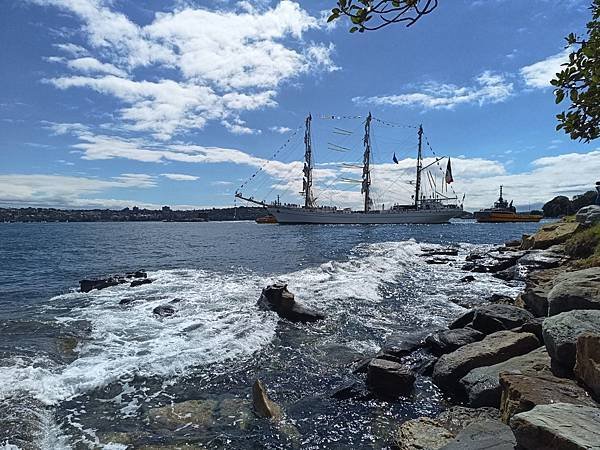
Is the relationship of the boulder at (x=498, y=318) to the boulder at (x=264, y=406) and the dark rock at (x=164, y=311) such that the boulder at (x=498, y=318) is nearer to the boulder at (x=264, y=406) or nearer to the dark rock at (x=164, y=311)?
the boulder at (x=264, y=406)

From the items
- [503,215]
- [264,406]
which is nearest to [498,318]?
[264,406]

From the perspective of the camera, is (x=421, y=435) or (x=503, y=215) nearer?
(x=421, y=435)

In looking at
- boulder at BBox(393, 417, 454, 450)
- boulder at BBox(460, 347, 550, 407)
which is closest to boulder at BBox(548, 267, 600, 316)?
boulder at BBox(460, 347, 550, 407)

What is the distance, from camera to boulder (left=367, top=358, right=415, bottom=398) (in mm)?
8586

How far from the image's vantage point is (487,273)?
25781mm

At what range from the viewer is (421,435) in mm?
6488

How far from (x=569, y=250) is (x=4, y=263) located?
43192mm

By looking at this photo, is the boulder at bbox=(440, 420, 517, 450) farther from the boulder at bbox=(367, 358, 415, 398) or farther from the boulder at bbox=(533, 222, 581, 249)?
the boulder at bbox=(533, 222, 581, 249)

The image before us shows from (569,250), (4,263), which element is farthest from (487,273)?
(4,263)

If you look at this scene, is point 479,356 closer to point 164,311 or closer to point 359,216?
point 164,311

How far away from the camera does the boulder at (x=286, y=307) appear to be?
14.7 meters

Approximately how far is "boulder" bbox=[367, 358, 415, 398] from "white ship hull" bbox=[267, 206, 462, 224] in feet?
345

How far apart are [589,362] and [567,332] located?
3.39 feet

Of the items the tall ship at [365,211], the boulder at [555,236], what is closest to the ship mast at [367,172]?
the tall ship at [365,211]
